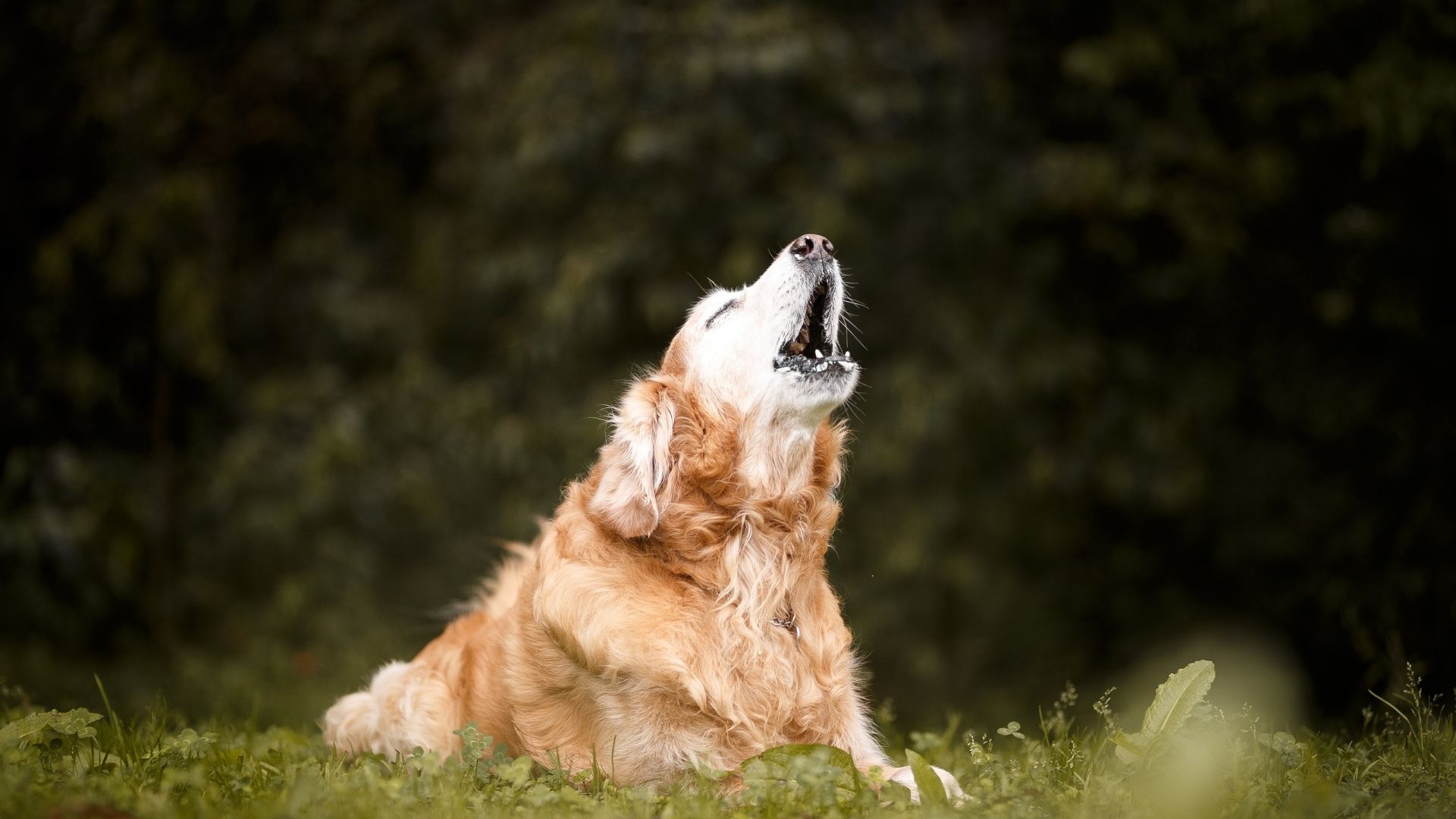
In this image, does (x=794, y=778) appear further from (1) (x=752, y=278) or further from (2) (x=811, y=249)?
(1) (x=752, y=278)

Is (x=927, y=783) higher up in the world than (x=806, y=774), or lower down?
lower down

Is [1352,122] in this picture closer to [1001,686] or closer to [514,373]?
[1001,686]

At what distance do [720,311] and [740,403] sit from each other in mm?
403

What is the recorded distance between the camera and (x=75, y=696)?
5.85 meters

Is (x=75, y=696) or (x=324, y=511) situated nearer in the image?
(x=75, y=696)

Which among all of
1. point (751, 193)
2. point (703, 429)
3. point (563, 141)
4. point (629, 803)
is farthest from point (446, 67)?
point (629, 803)

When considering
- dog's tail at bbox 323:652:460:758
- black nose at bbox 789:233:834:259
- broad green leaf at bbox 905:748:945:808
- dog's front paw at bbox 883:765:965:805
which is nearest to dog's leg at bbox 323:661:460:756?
dog's tail at bbox 323:652:460:758

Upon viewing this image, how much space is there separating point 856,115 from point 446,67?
2725 mm

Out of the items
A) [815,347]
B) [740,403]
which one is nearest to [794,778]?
[740,403]

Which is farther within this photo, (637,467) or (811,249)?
(811,249)

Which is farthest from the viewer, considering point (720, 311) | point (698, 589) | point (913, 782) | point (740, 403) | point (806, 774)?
point (720, 311)

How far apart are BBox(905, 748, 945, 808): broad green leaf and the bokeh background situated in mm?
2591

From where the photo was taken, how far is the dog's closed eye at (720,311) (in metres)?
3.59

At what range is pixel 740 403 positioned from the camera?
11.0ft
